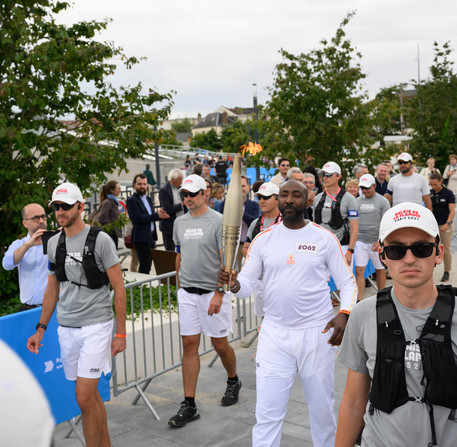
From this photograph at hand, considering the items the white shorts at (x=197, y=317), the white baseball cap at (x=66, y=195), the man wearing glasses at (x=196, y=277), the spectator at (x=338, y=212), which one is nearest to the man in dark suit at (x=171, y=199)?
the spectator at (x=338, y=212)

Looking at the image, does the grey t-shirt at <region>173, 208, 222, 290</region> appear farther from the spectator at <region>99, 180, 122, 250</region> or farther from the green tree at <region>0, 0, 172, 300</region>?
the spectator at <region>99, 180, 122, 250</region>

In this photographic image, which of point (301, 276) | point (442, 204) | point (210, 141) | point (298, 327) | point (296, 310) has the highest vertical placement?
point (210, 141)

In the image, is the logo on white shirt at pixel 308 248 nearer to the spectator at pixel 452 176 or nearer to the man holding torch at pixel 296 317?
the man holding torch at pixel 296 317

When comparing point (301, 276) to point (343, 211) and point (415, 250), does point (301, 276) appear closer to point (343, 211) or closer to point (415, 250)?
point (415, 250)

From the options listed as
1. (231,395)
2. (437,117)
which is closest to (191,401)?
(231,395)

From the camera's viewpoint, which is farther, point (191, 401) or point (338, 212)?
point (338, 212)

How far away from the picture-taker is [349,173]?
16.2 meters

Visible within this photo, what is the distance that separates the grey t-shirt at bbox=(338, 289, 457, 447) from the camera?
2.84 meters

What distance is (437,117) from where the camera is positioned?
86.8 feet

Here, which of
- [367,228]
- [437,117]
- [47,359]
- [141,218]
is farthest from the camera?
[437,117]

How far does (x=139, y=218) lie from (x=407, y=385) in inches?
332

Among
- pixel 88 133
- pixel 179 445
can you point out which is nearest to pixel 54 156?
pixel 88 133

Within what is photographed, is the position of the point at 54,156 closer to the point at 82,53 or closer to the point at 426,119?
the point at 82,53

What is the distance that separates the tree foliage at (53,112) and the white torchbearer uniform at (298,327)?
3440 mm
